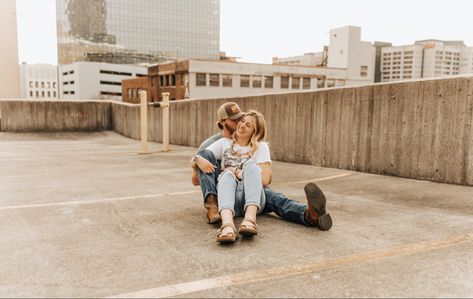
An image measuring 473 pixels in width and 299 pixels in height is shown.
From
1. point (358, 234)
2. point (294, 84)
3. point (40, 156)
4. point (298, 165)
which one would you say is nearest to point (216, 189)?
point (358, 234)

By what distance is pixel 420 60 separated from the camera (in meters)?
172

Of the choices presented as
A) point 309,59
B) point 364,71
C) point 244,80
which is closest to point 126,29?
point 309,59

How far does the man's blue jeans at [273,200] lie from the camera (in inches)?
161

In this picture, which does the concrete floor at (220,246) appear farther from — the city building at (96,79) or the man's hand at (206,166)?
the city building at (96,79)

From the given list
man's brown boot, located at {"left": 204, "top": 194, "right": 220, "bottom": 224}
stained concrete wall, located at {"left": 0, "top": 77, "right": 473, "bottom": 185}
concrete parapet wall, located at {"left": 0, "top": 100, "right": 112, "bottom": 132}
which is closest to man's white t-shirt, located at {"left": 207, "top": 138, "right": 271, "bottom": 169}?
man's brown boot, located at {"left": 204, "top": 194, "right": 220, "bottom": 224}

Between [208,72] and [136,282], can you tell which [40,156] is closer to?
[136,282]

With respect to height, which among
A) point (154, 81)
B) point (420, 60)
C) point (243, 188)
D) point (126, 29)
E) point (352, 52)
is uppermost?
point (126, 29)

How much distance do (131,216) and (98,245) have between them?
103 centimetres

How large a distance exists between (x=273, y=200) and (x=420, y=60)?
616 feet

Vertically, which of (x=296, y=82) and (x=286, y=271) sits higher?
(x=296, y=82)

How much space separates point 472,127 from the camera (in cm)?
582

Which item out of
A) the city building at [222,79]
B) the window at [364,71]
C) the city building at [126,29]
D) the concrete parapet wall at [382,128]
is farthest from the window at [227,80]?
the city building at [126,29]

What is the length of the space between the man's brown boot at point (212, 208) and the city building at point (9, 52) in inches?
1133

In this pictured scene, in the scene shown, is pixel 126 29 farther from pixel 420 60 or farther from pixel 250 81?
pixel 420 60
